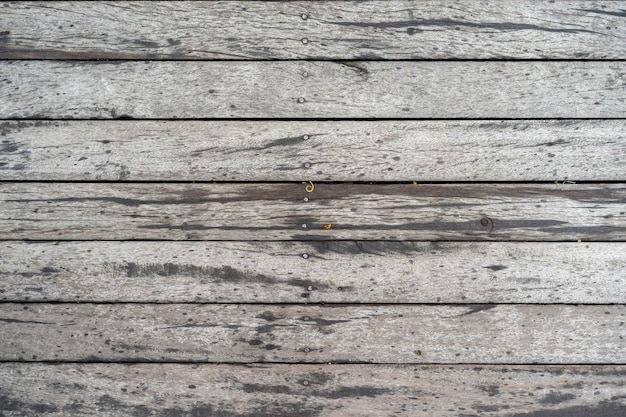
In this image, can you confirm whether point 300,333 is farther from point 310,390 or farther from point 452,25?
point 452,25

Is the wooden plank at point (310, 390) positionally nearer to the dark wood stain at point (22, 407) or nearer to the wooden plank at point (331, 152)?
the dark wood stain at point (22, 407)

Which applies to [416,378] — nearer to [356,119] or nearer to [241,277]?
[241,277]

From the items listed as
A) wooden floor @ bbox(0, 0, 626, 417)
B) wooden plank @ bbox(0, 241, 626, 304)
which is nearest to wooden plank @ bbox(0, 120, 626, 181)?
wooden floor @ bbox(0, 0, 626, 417)

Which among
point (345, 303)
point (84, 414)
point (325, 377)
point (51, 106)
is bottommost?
point (84, 414)

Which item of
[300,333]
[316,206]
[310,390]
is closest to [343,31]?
[316,206]

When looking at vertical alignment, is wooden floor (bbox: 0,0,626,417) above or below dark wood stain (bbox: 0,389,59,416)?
above

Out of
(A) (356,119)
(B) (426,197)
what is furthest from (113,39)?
(B) (426,197)

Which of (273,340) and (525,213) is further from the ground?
(525,213)

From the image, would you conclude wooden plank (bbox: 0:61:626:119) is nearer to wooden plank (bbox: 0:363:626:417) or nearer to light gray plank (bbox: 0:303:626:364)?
light gray plank (bbox: 0:303:626:364)

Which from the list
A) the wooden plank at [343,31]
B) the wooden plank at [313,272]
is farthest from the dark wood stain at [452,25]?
the wooden plank at [313,272]
